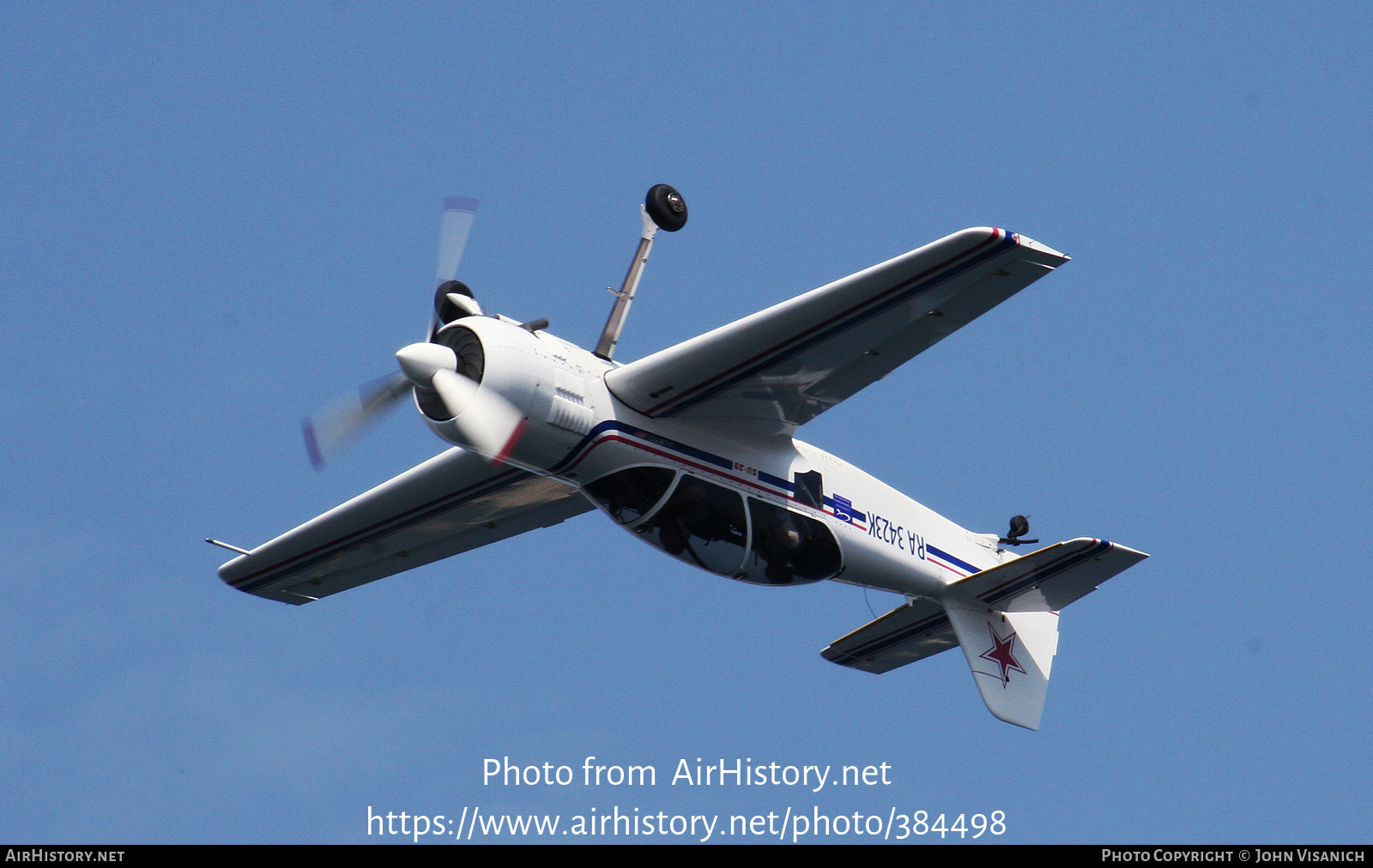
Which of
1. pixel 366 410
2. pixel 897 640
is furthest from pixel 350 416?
pixel 897 640

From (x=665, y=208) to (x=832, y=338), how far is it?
108 inches

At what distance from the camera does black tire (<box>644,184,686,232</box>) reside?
19.9 m

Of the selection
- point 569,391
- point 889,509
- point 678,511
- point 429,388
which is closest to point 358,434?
point 429,388

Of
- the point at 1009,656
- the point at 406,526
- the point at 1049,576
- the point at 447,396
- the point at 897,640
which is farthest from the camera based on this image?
the point at 897,640

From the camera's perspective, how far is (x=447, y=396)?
1792cm

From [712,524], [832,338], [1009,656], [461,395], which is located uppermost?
[832,338]

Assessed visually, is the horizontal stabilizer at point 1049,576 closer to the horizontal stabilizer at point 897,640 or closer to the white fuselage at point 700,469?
the white fuselage at point 700,469

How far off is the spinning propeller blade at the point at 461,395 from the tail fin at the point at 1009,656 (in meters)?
8.69

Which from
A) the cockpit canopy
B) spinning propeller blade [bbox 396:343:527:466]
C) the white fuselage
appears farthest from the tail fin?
spinning propeller blade [bbox 396:343:527:466]

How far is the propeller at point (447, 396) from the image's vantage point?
59.0ft

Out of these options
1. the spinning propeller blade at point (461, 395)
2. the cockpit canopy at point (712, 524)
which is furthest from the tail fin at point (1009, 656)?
the spinning propeller blade at point (461, 395)

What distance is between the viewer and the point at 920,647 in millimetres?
24797

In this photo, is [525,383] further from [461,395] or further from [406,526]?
[406,526]

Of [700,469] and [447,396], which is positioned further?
[700,469]
